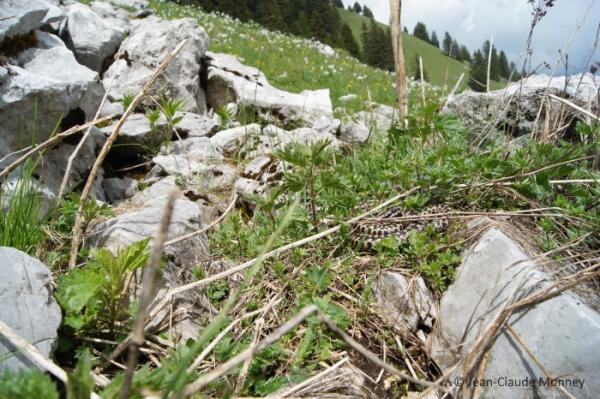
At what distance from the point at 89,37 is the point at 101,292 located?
5559mm

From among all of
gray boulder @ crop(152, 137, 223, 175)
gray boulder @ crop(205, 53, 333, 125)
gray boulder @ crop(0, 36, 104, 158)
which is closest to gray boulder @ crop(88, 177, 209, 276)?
gray boulder @ crop(0, 36, 104, 158)

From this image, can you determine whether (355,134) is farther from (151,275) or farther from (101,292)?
(151,275)

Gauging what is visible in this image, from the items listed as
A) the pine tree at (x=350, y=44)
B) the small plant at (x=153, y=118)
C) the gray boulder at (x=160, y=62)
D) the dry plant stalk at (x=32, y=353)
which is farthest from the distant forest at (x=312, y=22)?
the dry plant stalk at (x=32, y=353)

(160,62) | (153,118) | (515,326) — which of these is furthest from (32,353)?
(160,62)

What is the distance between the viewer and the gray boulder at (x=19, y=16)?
407 cm

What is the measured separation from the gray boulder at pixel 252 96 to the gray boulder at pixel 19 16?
306 cm

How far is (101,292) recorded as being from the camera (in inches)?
74.6

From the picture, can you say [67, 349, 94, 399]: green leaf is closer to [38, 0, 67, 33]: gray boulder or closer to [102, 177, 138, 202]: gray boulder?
[102, 177, 138, 202]: gray boulder

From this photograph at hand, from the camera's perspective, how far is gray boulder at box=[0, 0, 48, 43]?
4066 mm

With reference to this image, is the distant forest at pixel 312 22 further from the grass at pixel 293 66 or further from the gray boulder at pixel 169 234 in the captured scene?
the gray boulder at pixel 169 234

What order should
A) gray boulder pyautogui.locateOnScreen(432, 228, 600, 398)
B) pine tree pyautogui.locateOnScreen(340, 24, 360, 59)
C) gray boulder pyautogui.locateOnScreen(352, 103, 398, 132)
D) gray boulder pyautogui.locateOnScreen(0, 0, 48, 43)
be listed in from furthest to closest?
pine tree pyautogui.locateOnScreen(340, 24, 360, 59) → gray boulder pyautogui.locateOnScreen(352, 103, 398, 132) → gray boulder pyautogui.locateOnScreen(0, 0, 48, 43) → gray boulder pyautogui.locateOnScreen(432, 228, 600, 398)

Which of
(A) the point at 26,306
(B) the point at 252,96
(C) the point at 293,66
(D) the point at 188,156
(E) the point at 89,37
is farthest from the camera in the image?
(C) the point at 293,66

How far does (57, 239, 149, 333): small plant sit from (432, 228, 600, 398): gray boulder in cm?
156

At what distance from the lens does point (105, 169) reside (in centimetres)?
458
